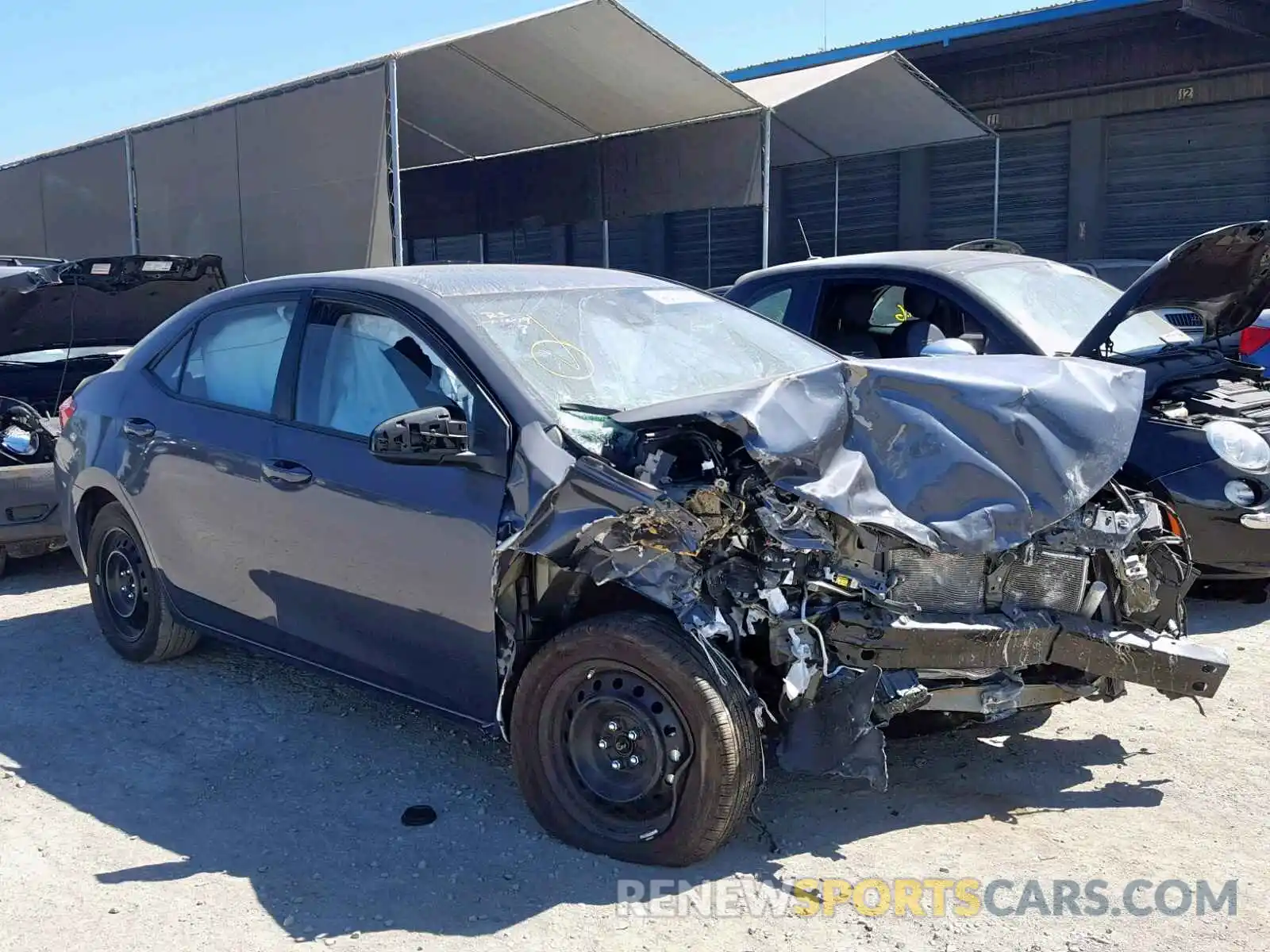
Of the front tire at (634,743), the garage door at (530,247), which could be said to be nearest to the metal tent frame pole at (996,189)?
the garage door at (530,247)

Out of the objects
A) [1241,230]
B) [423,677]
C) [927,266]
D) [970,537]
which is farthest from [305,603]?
[1241,230]

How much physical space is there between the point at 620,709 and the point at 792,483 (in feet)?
2.62

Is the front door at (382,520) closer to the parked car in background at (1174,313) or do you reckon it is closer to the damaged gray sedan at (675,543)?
the damaged gray sedan at (675,543)

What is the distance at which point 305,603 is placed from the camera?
4125 millimetres

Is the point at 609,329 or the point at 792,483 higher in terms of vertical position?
the point at 609,329

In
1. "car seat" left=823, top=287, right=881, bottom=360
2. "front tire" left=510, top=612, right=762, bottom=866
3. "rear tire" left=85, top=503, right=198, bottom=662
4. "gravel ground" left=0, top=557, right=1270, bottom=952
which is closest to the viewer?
"gravel ground" left=0, top=557, right=1270, bottom=952

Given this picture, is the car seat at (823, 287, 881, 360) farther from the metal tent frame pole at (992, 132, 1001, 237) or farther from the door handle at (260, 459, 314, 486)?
the metal tent frame pole at (992, 132, 1001, 237)

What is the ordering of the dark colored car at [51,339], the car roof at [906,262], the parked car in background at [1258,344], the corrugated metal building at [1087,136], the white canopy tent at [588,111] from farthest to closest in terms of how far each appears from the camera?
the corrugated metal building at [1087,136] → the white canopy tent at [588,111] → the parked car in background at [1258,344] → the car roof at [906,262] → the dark colored car at [51,339]

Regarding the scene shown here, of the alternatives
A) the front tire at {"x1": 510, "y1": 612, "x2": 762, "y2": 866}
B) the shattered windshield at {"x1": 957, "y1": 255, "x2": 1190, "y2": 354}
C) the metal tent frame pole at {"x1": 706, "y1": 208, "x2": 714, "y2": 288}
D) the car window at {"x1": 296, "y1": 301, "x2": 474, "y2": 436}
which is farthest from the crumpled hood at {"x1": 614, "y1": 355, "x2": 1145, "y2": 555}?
the metal tent frame pole at {"x1": 706, "y1": 208, "x2": 714, "y2": 288}

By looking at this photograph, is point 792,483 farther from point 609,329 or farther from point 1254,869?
point 1254,869

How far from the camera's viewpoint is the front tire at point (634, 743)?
3.23 metres

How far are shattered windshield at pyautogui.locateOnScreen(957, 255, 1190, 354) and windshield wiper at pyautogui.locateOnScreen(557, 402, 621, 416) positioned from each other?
10.3 ft

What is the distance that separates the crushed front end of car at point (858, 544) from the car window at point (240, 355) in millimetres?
1411

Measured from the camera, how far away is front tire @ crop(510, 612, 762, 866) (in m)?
3.23
